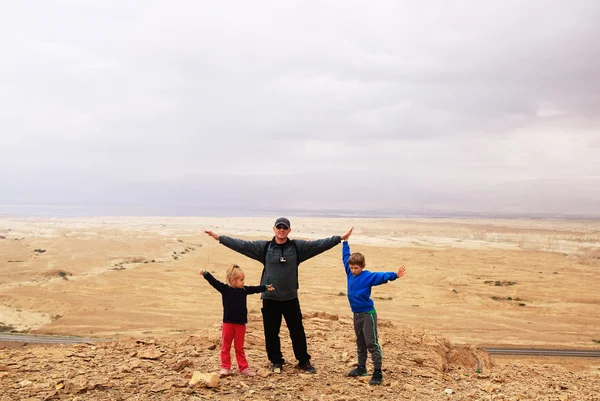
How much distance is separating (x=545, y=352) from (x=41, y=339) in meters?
21.2

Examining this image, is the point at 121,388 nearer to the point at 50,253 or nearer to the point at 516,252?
the point at 50,253

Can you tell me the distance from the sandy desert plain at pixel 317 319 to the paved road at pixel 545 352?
74cm

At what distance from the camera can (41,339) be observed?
18.9 metres

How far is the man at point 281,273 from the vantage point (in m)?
6.88

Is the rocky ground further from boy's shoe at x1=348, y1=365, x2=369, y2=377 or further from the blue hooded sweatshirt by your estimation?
the blue hooded sweatshirt

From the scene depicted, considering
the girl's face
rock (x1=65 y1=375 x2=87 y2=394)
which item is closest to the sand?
rock (x1=65 y1=375 x2=87 y2=394)

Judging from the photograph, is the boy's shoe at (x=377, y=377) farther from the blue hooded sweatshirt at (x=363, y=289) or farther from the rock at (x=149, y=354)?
the rock at (x=149, y=354)

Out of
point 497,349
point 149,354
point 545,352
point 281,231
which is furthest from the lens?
point 497,349

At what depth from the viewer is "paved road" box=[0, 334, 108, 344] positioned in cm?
1834

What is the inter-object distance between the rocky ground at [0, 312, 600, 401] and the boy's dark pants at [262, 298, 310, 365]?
333 millimetres

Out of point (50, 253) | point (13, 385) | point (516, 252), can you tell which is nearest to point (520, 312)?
point (13, 385)

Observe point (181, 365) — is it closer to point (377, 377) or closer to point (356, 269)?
point (377, 377)

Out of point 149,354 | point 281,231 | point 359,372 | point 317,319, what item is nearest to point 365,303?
point 359,372

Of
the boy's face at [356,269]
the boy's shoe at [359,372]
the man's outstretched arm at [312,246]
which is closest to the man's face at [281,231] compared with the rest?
the man's outstretched arm at [312,246]
